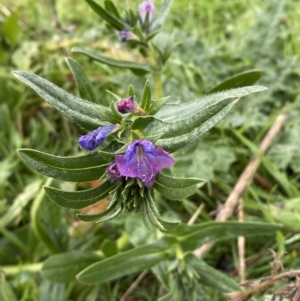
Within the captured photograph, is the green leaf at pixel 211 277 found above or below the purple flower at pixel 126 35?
below

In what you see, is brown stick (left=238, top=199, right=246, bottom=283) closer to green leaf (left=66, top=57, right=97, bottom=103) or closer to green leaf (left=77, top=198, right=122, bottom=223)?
green leaf (left=77, top=198, right=122, bottom=223)

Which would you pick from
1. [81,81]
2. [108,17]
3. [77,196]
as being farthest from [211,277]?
[108,17]

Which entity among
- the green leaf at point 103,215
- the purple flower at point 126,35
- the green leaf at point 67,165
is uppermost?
the purple flower at point 126,35

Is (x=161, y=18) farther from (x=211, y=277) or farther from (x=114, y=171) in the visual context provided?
(x=211, y=277)

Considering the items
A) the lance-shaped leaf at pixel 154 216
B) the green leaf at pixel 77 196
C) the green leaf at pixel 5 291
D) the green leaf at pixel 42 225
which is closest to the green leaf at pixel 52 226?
the green leaf at pixel 42 225

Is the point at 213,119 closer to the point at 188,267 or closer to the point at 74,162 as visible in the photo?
the point at 74,162

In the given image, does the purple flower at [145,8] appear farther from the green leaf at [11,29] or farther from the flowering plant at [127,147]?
the green leaf at [11,29]

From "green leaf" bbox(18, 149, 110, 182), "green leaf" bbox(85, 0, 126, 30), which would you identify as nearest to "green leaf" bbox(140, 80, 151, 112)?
"green leaf" bbox(18, 149, 110, 182)

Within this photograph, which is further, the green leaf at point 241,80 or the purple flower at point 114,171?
the green leaf at point 241,80
